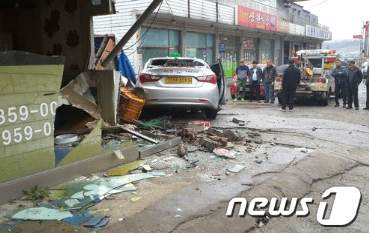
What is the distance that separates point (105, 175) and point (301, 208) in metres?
2.46

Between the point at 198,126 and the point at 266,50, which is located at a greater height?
the point at 266,50

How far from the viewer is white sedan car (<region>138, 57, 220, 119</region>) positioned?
9789 mm

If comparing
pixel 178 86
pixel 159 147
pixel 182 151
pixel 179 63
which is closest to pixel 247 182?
pixel 182 151

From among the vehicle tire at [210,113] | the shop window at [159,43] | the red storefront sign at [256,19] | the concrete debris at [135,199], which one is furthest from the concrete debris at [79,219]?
the red storefront sign at [256,19]

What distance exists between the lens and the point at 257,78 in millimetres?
17234

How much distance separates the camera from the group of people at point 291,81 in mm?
14672

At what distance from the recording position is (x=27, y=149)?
4926 millimetres

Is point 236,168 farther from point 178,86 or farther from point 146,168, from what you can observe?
point 178,86

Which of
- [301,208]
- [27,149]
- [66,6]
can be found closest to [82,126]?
[27,149]

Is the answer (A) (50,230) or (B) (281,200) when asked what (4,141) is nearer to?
(A) (50,230)

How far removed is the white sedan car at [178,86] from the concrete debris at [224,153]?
2.90 metres

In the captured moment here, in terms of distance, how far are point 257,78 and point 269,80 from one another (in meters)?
0.60

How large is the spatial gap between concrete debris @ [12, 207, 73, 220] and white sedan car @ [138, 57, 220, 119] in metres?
5.60

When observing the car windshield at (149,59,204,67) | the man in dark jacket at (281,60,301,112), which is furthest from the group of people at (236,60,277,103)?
the car windshield at (149,59,204,67)
